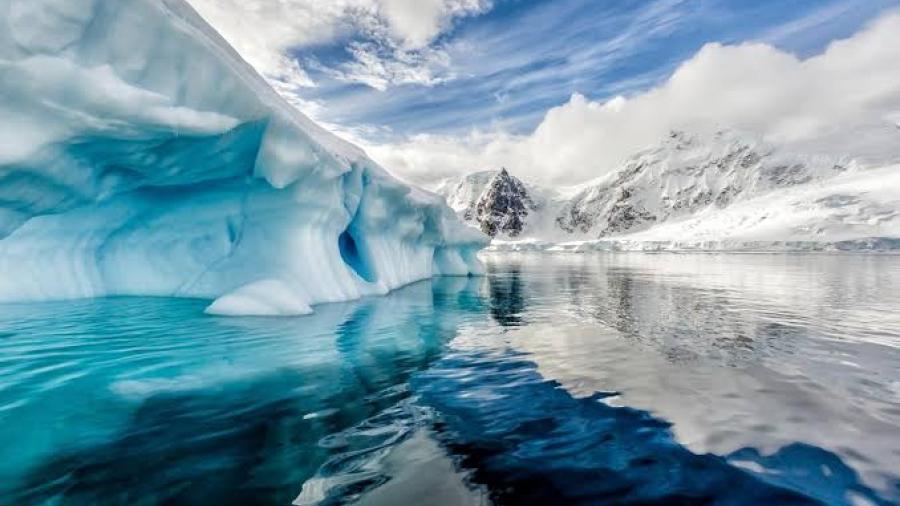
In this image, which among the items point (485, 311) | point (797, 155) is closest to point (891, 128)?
point (797, 155)

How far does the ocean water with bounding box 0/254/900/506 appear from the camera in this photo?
331cm

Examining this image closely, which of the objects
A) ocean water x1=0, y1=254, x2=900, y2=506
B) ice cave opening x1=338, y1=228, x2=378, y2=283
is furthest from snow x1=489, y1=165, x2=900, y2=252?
ocean water x1=0, y1=254, x2=900, y2=506

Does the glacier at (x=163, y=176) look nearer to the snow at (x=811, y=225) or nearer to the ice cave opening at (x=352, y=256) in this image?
the ice cave opening at (x=352, y=256)

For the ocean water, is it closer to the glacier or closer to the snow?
the glacier

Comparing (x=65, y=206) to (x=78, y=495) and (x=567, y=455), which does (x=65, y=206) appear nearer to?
(x=78, y=495)

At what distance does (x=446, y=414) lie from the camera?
4.82m

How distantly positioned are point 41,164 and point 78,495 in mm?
6853

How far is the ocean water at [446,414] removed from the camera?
10.9ft

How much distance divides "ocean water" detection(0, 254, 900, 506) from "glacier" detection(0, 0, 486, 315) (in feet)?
10.4

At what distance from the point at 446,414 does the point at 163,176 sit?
414 inches

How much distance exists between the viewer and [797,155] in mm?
196625

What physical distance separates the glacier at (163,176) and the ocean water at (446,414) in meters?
3.16

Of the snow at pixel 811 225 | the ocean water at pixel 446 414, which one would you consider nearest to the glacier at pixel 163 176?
the ocean water at pixel 446 414

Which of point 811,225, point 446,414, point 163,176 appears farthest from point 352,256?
point 811,225
